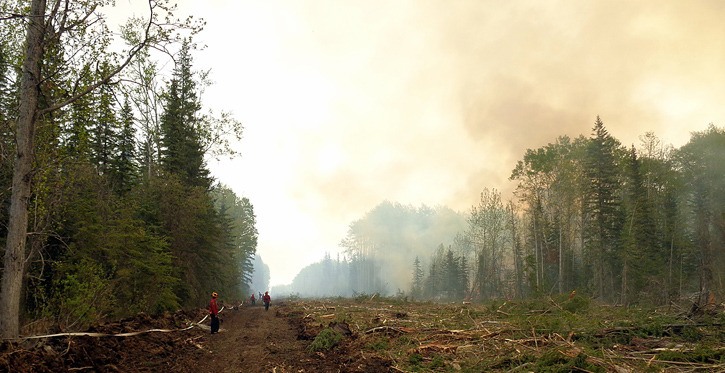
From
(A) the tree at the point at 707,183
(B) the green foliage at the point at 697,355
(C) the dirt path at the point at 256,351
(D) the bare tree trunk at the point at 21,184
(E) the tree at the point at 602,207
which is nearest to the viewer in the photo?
(B) the green foliage at the point at 697,355

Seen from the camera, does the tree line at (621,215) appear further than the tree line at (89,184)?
Yes

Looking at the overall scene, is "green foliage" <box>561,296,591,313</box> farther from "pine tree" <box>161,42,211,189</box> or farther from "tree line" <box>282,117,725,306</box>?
"pine tree" <box>161,42,211,189</box>

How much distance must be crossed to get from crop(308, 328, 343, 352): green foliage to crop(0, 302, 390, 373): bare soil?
0.30m

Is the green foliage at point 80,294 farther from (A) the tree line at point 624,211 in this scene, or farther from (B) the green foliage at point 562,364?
(A) the tree line at point 624,211

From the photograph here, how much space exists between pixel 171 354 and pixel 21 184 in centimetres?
584

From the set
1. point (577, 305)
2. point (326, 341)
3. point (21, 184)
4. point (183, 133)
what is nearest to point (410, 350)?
point (326, 341)

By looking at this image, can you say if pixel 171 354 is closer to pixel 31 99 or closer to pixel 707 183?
pixel 31 99

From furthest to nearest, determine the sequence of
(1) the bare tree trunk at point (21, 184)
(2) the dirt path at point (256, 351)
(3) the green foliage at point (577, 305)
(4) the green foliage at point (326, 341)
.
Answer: (3) the green foliage at point (577, 305) < (4) the green foliage at point (326, 341) < (2) the dirt path at point (256, 351) < (1) the bare tree trunk at point (21, 184)

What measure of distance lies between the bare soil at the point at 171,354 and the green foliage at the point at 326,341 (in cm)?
30

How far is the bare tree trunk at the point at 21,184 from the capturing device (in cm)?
920

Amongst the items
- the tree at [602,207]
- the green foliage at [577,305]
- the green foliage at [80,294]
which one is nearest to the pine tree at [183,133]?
the green foliage at [80,294]

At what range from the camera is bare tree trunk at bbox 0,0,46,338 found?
9203 mm

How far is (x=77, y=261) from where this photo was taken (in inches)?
618

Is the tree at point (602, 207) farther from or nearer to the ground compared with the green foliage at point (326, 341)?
farther from the ground
